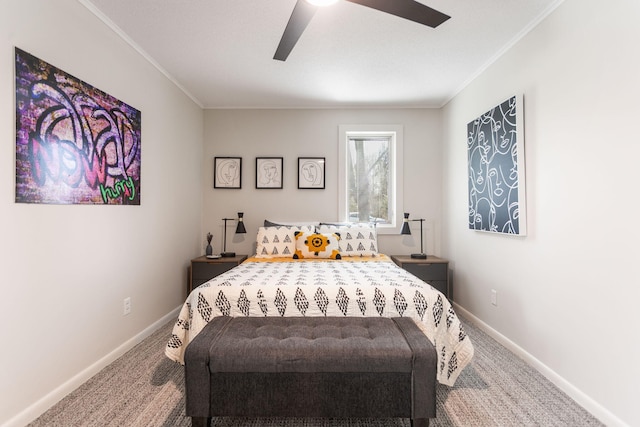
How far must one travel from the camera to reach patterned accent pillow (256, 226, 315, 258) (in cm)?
374

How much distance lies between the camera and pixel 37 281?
190 centimetres

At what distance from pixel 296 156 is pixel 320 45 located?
1.73 meters

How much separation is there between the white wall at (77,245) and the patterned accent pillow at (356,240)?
178cm

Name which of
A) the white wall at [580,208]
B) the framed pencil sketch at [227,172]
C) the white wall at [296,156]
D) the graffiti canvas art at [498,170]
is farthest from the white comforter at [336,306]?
the framed pencil sketch at [227,172]

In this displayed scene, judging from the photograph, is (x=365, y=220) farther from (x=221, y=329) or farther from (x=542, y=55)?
(x=221, y=329)

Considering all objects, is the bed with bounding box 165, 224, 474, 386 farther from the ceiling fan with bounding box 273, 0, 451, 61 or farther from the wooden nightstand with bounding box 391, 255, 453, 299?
Result: the ceiling fan with bounding box 273, 0, 451, 61

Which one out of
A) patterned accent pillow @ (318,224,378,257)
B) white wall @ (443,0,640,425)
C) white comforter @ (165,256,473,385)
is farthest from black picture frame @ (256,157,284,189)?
white wall @ (443,0,640,425)

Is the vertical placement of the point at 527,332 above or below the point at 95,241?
below

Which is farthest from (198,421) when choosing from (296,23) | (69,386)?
(296,23)

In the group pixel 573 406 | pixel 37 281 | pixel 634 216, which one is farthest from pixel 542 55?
pixel 37 281

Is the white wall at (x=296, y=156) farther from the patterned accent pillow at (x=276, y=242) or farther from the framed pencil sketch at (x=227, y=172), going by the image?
the patterned accent pillow at (x=276, y=242)

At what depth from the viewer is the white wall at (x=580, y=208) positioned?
1.72m

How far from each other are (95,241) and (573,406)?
3.17m

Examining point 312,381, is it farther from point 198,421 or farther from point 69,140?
point 69,140
